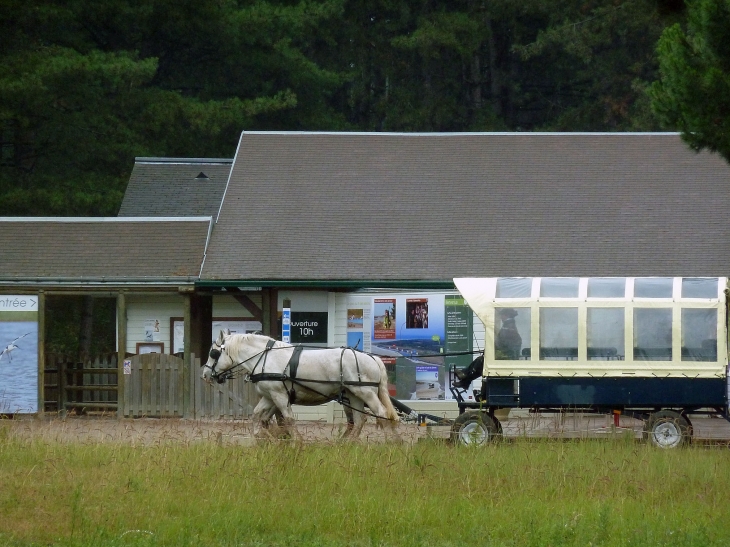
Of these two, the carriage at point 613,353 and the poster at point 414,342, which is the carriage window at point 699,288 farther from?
the poster at point 414,342

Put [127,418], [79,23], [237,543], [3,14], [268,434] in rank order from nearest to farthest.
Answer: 1. [237,543]
2. [268,434]
3. [127,418]
4. [3,14]
5. [79,23]

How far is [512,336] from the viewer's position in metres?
16.7

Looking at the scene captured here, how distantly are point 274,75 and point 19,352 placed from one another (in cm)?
2239

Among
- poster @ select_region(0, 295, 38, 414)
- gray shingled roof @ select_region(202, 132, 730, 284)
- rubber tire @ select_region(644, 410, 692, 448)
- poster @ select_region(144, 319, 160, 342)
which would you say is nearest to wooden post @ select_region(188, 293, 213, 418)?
poster @ select_region(144, 319, 160, 342)

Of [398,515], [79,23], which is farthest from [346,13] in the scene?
[398,515]

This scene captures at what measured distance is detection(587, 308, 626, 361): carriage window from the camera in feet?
54.3

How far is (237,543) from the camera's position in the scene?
10539mm

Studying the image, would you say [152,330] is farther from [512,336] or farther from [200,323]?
[512,336]

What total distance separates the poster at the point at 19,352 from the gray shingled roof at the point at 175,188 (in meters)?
6.66

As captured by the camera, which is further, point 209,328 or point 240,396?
point 209,328

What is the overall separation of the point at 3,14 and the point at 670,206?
2168cm

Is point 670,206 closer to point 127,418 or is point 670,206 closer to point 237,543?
point 127,418

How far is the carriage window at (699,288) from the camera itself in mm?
16500

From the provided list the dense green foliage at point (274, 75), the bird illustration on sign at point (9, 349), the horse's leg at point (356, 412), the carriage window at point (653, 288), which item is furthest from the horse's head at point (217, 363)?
the dense green foliage at point (274, 75)
